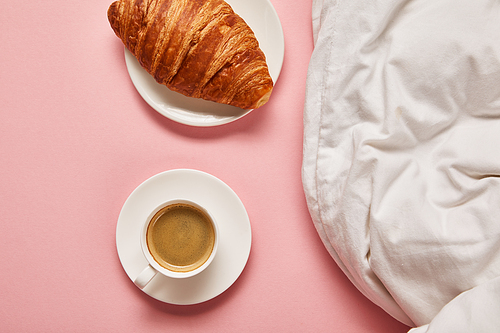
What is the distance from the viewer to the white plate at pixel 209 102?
900 mm

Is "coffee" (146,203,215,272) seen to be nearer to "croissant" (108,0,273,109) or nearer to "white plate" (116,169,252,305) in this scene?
"white plate" (116,169,252,305)

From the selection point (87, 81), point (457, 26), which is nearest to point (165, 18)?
point (87, 81)

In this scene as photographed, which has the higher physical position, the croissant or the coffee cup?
the croissant

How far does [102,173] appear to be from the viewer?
3.17ft

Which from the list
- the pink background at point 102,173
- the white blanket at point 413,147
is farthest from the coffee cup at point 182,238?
the white blanket at point 413,147

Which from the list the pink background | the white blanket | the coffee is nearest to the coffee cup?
the coffee

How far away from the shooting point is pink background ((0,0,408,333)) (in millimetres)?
959

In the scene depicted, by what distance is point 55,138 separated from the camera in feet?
3.18

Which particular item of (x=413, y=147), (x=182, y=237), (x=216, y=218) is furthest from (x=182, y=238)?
(x=413, y=147)

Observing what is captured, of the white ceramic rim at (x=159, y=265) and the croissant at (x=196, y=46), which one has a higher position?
the croissant at (x=196, y=46)

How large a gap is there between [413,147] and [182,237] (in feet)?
2.09

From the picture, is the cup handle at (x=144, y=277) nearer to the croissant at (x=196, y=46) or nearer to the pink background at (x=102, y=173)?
the pink background at (x=102, y=173)

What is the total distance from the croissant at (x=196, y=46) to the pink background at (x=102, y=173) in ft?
0.45

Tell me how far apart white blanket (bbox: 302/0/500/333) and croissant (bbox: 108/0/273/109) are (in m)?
0.19
